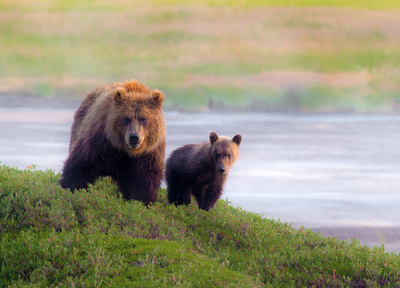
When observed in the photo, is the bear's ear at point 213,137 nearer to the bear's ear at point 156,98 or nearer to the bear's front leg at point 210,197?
the bear's front leg at point 210,197

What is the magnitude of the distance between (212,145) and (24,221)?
4.60 m

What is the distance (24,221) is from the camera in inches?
380

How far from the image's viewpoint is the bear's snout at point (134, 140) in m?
10.4

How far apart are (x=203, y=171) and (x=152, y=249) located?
402 centimetres

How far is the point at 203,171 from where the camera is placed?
12.3m

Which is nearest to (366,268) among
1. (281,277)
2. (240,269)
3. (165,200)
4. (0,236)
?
(281,277)

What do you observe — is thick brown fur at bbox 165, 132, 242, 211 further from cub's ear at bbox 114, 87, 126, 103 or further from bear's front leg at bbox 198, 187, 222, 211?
cub's ear at bbox 114, 87, 126, 103

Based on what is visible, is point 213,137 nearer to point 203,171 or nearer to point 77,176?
point 203,171

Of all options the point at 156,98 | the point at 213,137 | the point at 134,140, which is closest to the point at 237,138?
the point at 213,137

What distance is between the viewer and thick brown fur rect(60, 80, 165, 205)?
10805 mm

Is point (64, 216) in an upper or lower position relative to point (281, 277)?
upper

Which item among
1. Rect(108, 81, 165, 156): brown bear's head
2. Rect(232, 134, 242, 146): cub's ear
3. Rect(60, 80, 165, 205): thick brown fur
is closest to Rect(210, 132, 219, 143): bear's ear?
Rect(232, 134, 242, 146): cub's ear

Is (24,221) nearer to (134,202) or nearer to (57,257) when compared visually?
(57,257)

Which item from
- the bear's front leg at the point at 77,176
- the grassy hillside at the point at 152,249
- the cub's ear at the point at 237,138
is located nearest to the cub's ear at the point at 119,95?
the bear's front leg at the point at 77,176
